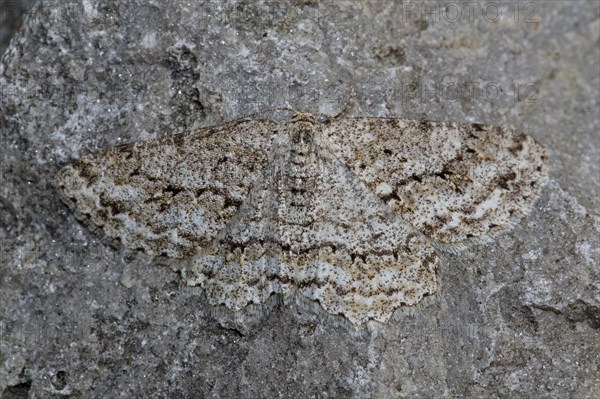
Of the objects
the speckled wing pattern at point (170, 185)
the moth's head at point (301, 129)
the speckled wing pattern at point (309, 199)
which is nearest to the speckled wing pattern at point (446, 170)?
the speckled wing pattern at point (309, 199)

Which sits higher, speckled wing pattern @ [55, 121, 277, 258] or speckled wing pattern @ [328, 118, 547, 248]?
speckled wing pattern @ [328, 118, 547, 248]

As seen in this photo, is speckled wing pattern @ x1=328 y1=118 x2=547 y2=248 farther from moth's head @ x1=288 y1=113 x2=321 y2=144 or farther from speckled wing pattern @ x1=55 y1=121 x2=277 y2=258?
speckled wing pattern @ x1=55 y1=121 x2=277 y2=258

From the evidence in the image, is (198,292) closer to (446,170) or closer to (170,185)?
(170,185)

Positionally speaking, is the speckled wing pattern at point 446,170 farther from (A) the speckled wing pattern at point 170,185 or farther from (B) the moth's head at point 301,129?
(A) the speckled wing pattern at point 170,185

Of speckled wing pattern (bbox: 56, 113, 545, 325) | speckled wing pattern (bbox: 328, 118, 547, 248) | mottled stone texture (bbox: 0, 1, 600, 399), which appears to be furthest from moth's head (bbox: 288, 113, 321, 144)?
mottled stone texture (bbox: 0, 1, 600, 399)

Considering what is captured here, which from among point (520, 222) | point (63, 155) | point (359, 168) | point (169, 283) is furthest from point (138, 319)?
point (520, 222)

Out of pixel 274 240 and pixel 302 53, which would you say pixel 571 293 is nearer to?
pixel 274 240
